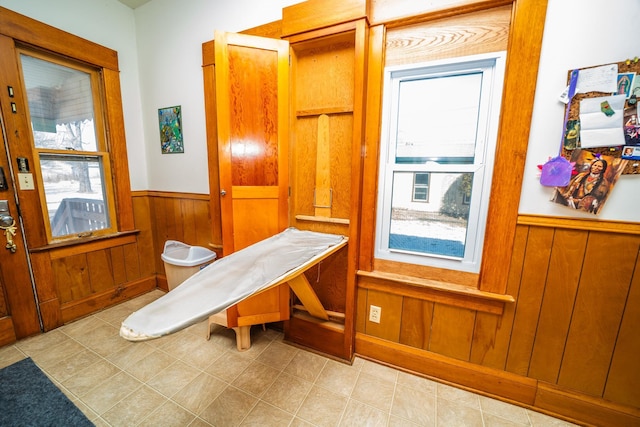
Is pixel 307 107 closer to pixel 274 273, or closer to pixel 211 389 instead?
pixel 274 273

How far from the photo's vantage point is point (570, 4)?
1.05 m

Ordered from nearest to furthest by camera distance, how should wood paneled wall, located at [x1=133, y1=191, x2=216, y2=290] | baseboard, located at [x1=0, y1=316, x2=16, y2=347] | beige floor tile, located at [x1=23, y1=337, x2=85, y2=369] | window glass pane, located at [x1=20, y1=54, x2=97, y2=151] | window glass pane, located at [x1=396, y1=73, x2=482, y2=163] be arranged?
window glass pane, located at [x1=396, y1=73, x2=482, y2=163] → beige floor tile, located at [x1=23, y1=337, x2=85, y2=369] → baseboard, located at [x1=0, y1=316, x2=16, y2=347] → window glass pane, located at [x1=20, y1=54, x2=97, y2=151] → wood paneled wall, located at [x1=133, y1=191, x2=216, y2=290]

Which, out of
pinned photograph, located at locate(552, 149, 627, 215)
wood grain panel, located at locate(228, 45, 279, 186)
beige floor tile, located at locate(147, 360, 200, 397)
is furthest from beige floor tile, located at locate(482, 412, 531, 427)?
wood grain panel, located at locate(228, 45, 279, 186)

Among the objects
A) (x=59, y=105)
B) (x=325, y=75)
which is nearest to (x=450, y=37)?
(x=325, y=75)

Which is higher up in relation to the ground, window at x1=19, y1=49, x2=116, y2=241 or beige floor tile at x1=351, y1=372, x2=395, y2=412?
window at x1=19, y1=49, x2=116, y2=241

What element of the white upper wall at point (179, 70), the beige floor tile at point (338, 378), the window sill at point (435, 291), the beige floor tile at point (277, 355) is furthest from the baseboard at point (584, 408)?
the white upper wall at point (179, 70)

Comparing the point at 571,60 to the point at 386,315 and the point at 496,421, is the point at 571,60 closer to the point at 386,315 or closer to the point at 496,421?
the point at 386,315

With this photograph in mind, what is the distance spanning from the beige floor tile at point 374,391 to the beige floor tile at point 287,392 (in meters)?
0.30

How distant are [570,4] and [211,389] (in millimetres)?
2697

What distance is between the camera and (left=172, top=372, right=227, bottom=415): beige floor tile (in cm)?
131

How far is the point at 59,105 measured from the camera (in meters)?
1.94

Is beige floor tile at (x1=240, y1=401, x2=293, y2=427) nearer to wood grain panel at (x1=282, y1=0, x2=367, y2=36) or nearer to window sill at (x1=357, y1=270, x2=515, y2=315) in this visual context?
window sill at (x1=357, y1=270, x2=515, y2=315)

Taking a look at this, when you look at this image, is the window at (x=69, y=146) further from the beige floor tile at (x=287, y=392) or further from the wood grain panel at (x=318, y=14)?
the beige floor tile at (x=287, y=392)

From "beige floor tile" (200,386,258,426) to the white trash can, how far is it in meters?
0.94
